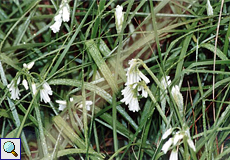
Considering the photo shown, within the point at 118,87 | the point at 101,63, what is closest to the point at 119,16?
the point at 101,63

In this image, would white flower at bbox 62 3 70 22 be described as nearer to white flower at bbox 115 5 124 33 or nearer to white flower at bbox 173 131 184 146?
white flower at bbox 115 5 124 33

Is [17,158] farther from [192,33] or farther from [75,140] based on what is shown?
[192,33]

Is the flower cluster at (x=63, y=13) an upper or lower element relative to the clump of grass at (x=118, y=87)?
upper

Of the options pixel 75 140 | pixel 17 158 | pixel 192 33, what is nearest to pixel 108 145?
pixel 75 140

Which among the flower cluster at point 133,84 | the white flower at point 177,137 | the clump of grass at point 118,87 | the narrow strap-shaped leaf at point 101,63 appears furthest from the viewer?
the narrow strap-shaped leaf at point 101,63

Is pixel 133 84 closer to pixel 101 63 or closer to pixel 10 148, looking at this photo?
pixel 101 63

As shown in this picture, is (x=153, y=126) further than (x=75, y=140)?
Yes

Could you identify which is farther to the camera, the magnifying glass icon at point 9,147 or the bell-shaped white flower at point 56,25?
the bell-shaped white flower at point 56,25

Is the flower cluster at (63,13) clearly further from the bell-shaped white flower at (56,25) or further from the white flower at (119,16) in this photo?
the white flower at (119,16)

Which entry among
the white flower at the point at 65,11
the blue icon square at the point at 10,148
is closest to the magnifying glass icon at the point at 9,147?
the blue icon square at the point at 10,148
